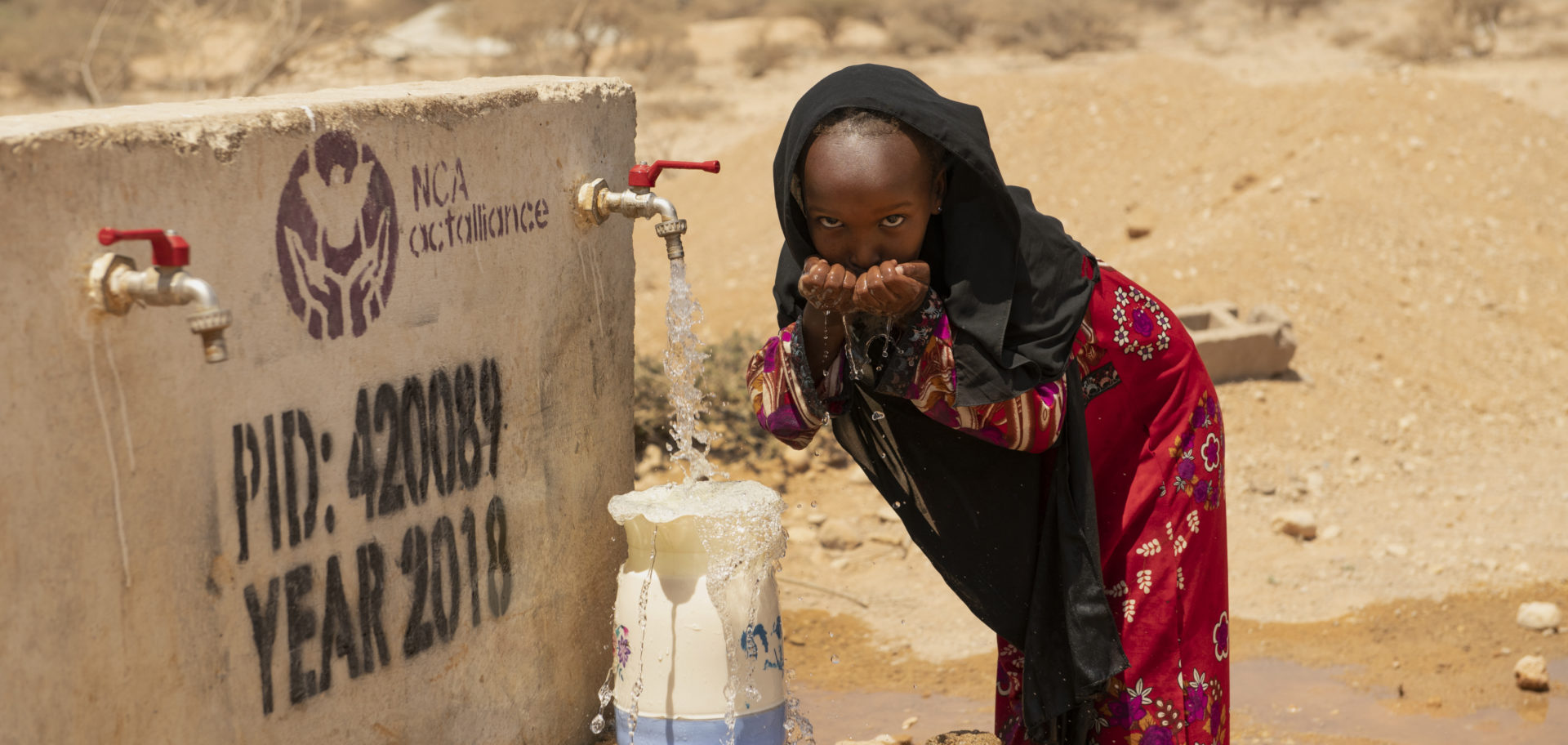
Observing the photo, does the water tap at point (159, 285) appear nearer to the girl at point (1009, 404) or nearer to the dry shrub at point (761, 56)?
the girl at point (1009, 404)

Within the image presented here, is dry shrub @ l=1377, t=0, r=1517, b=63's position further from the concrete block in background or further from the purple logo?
the purple logo

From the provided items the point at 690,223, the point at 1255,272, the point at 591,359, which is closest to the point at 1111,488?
the point at 591,359

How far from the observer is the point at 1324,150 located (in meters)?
8.84

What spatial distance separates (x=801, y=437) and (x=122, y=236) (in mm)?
958

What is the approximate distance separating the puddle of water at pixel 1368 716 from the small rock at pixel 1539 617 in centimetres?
20

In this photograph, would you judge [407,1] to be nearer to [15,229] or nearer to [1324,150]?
[1324,150]

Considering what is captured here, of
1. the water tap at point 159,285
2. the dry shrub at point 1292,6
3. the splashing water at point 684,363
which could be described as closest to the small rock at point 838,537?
the splashing water at point 684,363

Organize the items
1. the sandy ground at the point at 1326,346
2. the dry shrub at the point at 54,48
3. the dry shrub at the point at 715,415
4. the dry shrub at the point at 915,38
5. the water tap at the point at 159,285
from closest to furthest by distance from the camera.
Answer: the water tap at the point at 159,285, the sandy ground at the point at 1326,346, the dry shrub at the point at 715,415, the dry shrub at the point at 54,48, the dry shrub at the point at 915,38

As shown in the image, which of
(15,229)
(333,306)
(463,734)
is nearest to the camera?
(15,229)

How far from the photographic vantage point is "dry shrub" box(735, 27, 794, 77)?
1700 centimetres

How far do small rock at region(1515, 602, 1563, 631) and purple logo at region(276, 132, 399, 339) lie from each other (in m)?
3.55

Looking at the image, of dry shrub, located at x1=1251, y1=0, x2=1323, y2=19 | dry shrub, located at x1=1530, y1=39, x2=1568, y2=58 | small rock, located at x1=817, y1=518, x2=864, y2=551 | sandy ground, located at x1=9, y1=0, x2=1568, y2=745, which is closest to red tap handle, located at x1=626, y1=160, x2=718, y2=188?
sandy ground, located at x1=9, y1=0, x2=1568, y2=745

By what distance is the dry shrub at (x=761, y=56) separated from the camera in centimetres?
1700

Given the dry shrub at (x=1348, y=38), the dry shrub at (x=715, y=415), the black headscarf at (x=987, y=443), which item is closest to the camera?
the black headscarf at (x=987, y=443)
